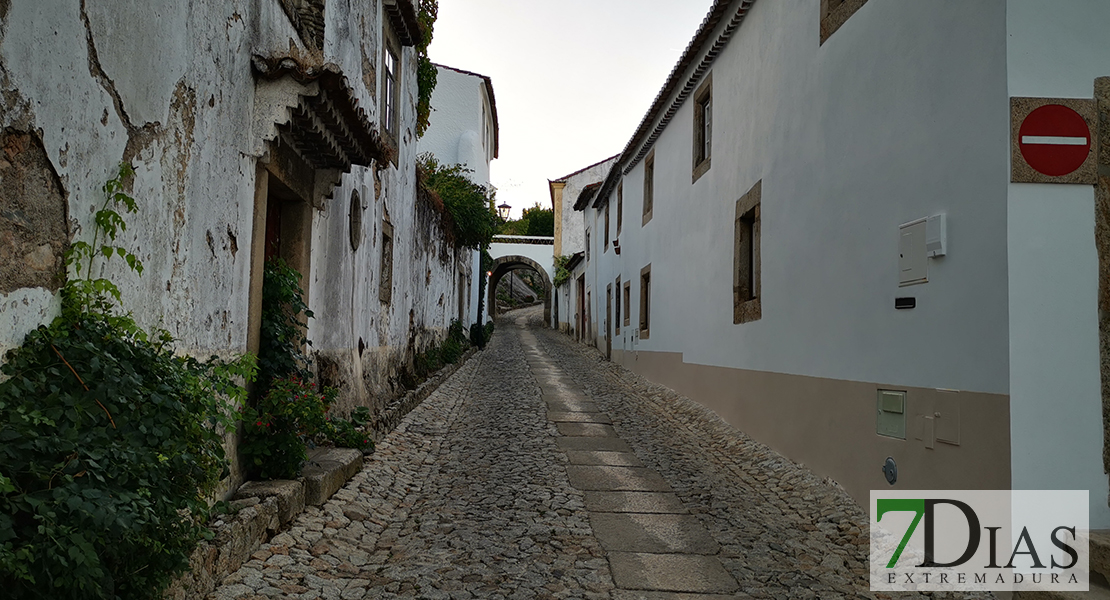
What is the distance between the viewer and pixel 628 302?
16.1m

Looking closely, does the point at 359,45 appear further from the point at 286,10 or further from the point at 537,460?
the point at 537,460

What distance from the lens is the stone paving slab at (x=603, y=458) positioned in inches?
265

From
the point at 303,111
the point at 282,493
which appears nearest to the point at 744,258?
the point at 303,111

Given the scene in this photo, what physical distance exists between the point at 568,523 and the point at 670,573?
39.2 inches

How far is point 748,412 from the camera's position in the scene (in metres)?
7.66

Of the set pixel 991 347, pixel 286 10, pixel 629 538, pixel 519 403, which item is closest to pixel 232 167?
pixel 286 10

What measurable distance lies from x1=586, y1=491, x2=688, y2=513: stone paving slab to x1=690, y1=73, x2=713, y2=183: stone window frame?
17.2 feet

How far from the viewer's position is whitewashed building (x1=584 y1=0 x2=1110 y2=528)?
3715 millimetres

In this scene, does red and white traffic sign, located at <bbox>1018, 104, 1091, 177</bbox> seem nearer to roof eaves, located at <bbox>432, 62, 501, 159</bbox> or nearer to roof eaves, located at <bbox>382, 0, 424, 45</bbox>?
roof eaves, located at <bbox>382, 0, 424, 45</bbox>

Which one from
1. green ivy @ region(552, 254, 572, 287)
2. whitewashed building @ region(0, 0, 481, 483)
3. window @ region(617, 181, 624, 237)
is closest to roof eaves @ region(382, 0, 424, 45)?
whitewashed building @ region(0, 0, 481, 483)

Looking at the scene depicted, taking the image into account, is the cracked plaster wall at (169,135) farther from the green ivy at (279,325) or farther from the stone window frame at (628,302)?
the stone window frame at (628,302)

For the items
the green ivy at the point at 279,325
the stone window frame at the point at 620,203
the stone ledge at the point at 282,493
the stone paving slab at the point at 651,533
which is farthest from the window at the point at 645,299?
the stone ledge at the point at 282,493

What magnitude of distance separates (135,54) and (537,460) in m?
4.58

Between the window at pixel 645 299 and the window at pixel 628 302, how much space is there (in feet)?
3.69
